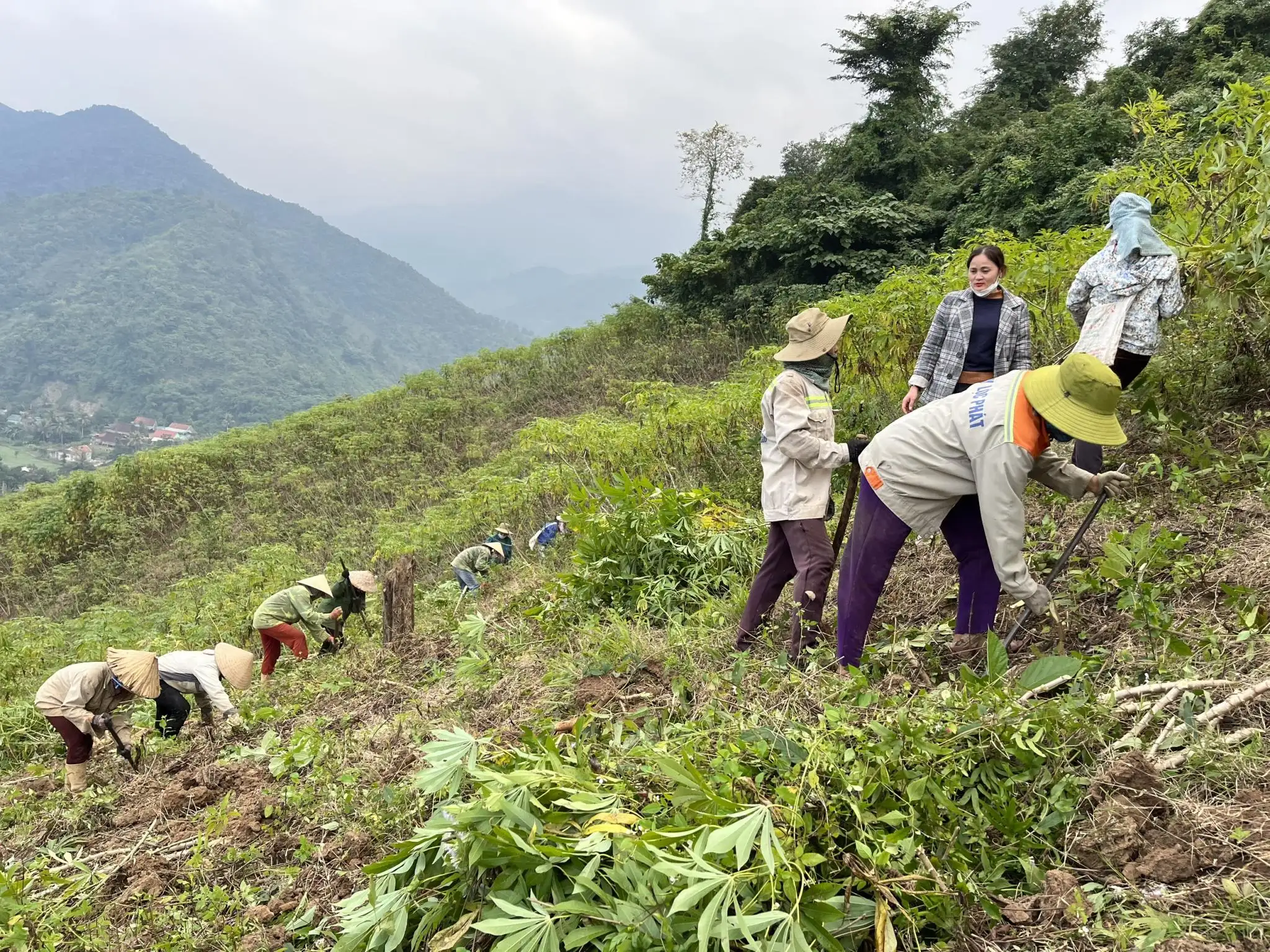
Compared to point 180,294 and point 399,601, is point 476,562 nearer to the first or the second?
point 399,601

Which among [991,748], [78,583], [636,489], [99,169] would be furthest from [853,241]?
[99,169]

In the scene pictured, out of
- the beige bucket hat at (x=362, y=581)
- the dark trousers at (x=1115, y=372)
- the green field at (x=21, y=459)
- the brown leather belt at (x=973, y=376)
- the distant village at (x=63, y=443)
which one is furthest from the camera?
the green field at (x=21, y=459)

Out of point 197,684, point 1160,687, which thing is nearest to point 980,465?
point 1160,687

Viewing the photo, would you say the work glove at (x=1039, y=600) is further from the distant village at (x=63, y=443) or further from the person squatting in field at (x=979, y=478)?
the distant village at (x=63, y=443)

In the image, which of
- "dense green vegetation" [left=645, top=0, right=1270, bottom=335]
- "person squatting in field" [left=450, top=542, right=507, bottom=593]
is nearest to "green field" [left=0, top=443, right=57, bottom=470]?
"dense green vegetation" [left=645, top=0, right=1270, bottom=335]

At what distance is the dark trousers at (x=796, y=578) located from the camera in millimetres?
2814

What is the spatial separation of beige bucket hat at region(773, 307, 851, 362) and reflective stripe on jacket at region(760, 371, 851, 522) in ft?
0.27

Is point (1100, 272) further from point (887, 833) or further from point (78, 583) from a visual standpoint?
point (78, 583)

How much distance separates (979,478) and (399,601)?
172 inches

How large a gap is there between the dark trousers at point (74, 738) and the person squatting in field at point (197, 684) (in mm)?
408

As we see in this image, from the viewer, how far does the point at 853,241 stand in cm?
1444

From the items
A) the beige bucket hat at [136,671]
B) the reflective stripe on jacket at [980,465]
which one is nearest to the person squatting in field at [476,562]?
the beige bucket hat at [136,671]

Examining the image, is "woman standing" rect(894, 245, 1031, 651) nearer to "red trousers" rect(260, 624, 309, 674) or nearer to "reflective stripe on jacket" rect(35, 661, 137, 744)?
"reflective stripe on jacket" rect(35, 661, 137, 744)

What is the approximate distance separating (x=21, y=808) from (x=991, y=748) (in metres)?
5.09
